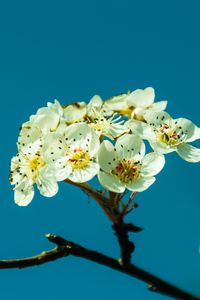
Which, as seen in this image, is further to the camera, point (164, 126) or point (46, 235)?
point (164, 126)

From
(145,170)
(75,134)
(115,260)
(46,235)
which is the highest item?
(75,134)

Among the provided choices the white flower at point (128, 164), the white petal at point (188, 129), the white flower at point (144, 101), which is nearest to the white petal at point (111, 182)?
the white flower at point (128, 164)

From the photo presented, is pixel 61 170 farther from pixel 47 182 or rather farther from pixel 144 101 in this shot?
pixel 144 101

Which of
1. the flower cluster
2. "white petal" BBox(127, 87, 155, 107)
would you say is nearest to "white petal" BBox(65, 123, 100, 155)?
the flower cluster

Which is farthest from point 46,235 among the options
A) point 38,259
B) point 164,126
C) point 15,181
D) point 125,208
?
point 164,126

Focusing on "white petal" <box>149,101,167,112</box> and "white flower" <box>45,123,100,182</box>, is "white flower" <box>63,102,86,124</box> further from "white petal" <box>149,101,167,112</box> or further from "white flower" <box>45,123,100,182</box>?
A: "white petal" <box>149,101,167,112</box>

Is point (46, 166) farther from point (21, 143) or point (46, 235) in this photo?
point (46, 235)

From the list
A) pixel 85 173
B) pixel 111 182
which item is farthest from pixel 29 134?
pixel 111 182
